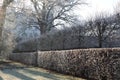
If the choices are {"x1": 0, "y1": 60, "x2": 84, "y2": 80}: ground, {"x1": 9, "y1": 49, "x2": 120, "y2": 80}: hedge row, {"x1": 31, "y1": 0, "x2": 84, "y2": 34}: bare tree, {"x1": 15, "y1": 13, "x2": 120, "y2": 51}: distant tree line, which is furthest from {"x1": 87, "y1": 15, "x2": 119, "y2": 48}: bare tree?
{"x1": 31, "y1": 0, "x2": 84, "y2": 34}: bare tree

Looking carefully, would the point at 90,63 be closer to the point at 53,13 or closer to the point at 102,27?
the point at 102,27

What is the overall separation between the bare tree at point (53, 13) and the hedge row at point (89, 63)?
21.4 m

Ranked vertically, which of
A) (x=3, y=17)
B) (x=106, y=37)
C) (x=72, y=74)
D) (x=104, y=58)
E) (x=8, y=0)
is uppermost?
(x=8, y=0)

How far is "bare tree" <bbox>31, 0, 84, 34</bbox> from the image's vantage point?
38.8m

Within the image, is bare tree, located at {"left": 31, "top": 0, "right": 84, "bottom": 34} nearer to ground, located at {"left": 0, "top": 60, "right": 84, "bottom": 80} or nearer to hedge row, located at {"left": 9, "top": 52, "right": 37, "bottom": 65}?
hedge row, located at {"left": 9, "top": 52, "right": 37, "bottom": 65}

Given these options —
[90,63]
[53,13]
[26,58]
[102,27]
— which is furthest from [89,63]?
[53,13]

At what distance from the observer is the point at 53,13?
131 feet

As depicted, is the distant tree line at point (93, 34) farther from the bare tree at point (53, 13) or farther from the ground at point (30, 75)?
the bare tree at point (53, 13)

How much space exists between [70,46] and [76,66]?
Answer: 667cm

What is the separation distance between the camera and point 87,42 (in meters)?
18.8

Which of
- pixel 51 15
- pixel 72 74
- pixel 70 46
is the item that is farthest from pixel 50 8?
pixel 72 74

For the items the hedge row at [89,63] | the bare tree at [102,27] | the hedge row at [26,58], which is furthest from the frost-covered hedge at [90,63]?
the hedge row at [26,58]

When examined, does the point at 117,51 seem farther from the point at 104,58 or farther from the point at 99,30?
the point at 99,30

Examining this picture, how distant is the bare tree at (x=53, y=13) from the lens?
38.8 m
